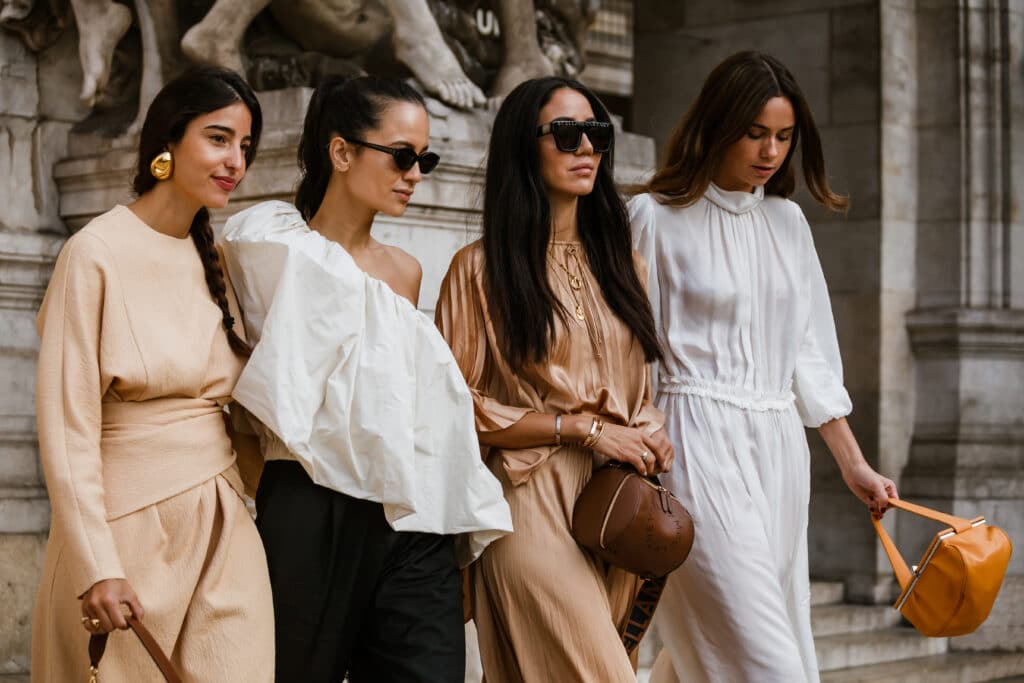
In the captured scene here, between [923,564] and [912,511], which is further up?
[912,511]

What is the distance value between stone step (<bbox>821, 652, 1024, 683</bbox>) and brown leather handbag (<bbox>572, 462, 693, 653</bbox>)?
152 inches

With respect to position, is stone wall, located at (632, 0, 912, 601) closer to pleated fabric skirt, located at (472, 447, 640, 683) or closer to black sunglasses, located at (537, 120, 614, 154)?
black sunglasses, located at (537, 120, 614, 154)

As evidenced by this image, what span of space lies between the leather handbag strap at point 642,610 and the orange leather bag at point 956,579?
29.2 inches

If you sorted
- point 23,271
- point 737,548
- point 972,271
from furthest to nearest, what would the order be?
point 972,271 < point 23,271 < point 737,548

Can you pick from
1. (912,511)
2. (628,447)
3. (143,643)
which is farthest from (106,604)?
(912,511)

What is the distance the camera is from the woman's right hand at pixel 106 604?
10.7ft

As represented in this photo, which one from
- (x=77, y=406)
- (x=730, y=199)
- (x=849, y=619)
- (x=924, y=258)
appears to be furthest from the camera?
(x=924, y=258)

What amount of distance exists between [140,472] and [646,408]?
1.36 m

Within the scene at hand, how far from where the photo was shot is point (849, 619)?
8500 millimetres

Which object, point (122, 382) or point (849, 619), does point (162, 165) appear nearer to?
point (122, 382)

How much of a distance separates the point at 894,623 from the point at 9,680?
4716 millimetres

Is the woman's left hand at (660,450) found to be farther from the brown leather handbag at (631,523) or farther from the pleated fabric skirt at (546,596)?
the pleated fabric skirt at (546,596)

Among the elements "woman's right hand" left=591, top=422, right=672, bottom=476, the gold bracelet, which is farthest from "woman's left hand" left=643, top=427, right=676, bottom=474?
the gold bracelet

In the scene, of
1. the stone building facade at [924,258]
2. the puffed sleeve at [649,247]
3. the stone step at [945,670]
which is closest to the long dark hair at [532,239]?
the puffed sleeve at [649,247]
